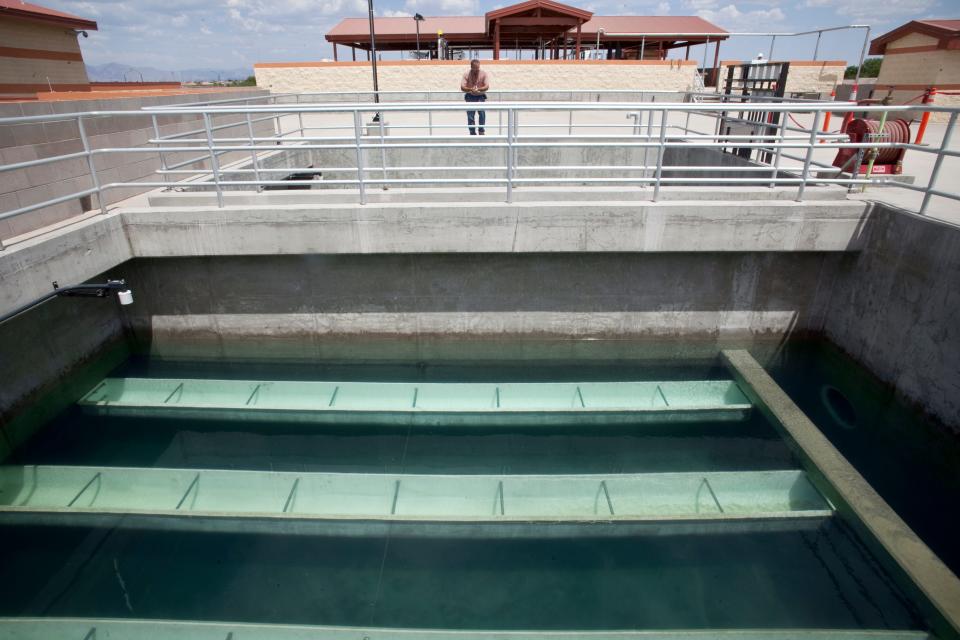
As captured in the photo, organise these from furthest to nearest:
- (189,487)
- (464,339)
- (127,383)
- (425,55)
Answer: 1. (425,55)
2. (464,339)
3. (127,383)
4. (189,487)

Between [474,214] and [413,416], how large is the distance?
2.43 metres

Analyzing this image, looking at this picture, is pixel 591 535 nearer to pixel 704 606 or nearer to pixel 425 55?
pixel 704 606

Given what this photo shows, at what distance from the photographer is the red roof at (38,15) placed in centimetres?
1883

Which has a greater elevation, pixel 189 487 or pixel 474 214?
pixel 474 214

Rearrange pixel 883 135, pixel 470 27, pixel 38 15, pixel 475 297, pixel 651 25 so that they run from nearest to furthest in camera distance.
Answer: pixel 475 297, pixel 883 135, pixel 38 15, pixel 651 25, pixel 470 27

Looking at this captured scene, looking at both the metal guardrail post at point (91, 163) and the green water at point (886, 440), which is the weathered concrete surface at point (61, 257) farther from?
the green water at point (886, 440)

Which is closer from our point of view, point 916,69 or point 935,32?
point 935,32

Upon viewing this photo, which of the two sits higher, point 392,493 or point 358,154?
point 358,154

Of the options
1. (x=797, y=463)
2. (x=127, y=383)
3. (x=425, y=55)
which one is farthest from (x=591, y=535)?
(x=425, y=55)

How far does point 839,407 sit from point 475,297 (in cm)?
458

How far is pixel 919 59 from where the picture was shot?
934 inches

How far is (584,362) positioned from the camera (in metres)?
7.32

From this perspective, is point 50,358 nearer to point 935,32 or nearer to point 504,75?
point 504,75

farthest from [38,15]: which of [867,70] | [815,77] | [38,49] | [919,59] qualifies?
[867,70]
